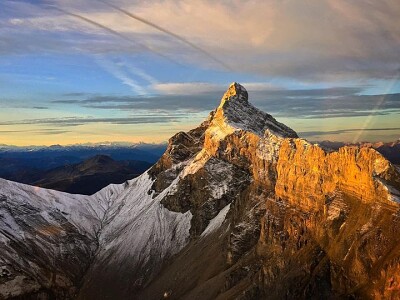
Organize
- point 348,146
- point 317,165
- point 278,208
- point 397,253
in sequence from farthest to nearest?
point 278,208, point 317,165, point 348,146, point 397,253

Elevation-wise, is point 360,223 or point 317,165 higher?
point 317,165

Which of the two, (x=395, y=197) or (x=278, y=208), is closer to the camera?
(x=395, y=197)

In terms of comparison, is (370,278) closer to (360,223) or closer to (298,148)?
(360,223)

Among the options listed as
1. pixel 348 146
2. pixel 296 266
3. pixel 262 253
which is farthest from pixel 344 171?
pixel 262 253

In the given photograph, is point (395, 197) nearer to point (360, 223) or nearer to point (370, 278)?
point (360, 223)

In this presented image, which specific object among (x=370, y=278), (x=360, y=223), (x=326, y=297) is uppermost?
(x=360, y=223)

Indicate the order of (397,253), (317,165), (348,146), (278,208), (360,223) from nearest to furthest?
(397,253), (360,223), (348,146), (317,165), (278,208)

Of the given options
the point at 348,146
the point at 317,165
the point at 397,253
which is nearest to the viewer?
the point at 397,253

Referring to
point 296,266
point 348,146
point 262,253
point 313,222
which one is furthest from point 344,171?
point 262,253

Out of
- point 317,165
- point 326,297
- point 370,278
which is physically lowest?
point 326,297
